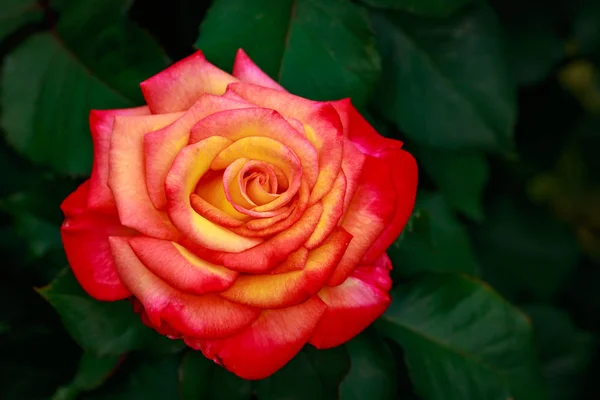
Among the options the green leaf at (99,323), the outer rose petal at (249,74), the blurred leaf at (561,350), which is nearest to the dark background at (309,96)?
the green leaf at (99,323)

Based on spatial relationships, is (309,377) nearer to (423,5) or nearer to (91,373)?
(91,373)

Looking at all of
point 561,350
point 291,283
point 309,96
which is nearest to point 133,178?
point 291,283

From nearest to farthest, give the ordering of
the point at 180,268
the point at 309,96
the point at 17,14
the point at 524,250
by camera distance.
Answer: the point at 180,268 → the point at 309,96 → the point at 17,14 → the point at 524,250

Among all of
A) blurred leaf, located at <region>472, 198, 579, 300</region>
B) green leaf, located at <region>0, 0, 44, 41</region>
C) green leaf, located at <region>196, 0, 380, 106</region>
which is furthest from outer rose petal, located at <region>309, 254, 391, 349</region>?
blurred leaf, located at <region>472, 198, 579, 300</region>

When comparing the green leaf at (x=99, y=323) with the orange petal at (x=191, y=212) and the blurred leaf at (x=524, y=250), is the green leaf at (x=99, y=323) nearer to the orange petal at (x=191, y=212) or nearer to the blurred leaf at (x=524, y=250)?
the orange petal at (x=191, y=212)

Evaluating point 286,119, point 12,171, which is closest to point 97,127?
point 286,119

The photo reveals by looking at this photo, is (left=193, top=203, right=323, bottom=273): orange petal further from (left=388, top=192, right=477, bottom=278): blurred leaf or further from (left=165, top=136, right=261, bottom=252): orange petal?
(left=388, top=192, right=477, bottom=278): blurred leaf
